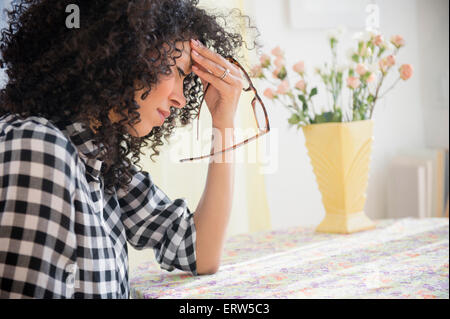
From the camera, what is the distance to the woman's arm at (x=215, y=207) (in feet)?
3.12

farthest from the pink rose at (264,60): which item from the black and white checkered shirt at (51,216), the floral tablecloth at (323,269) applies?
the black and white checkered shirt at (51,216)

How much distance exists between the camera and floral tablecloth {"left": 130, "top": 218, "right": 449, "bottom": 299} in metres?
0.83

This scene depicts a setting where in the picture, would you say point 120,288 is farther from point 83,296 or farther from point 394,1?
point 394,1

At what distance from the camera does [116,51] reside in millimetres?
678

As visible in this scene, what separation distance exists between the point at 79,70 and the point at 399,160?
1.82 meters

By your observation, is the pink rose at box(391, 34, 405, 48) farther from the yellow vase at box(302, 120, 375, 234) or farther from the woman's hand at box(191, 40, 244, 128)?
the woman's hand at box(191, 40, 244, 128)

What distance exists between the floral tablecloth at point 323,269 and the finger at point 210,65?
0.35 m

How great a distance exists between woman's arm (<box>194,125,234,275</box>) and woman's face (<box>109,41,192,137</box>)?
0.20 m

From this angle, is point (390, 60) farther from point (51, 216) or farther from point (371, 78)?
point (51, 216)

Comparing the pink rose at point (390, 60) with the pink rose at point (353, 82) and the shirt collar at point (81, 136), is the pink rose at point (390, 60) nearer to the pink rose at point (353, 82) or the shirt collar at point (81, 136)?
the pink rose at point (353, 82)

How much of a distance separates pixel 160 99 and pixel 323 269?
0.43 meters

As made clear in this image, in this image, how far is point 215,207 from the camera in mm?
975
